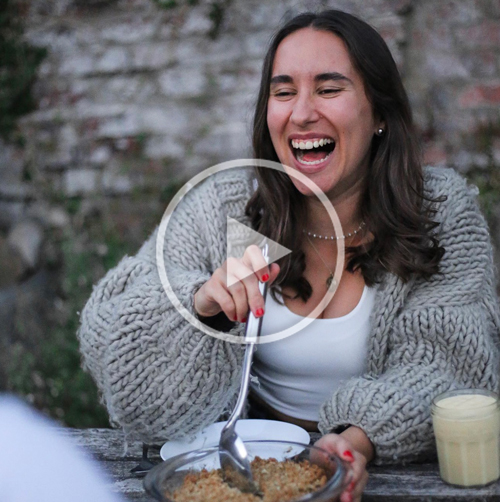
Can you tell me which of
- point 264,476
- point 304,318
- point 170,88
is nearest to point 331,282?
point 304,318

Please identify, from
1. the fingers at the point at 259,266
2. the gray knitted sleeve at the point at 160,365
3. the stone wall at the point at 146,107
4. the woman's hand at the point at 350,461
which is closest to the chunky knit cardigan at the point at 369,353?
the gray knitted sleeve at the point at 160,365

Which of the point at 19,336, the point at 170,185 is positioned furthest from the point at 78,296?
the point at 170,185

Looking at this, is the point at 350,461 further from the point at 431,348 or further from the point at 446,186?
the point at 446,186

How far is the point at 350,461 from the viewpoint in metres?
1.02

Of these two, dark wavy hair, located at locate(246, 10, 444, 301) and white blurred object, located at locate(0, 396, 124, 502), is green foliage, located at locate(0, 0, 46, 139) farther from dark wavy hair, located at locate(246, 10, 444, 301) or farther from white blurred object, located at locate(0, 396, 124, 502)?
white blurred object, located at locate(0, 396, 124, 502)

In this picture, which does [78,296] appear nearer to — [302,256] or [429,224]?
[302,256]

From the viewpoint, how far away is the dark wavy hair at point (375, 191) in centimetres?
148

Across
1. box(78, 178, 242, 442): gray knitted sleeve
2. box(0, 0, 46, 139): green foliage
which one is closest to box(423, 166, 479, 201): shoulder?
box(78, 178, 242, 442): gray knitted sleeve

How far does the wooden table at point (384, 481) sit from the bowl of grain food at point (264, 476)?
12 centimetres

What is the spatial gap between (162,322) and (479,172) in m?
1.73

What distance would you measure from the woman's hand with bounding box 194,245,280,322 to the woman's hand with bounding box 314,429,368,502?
23cm

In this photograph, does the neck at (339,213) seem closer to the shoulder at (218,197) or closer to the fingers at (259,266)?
the shoulder at (218,197)

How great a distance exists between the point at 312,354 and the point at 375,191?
1.34 ft

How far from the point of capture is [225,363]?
1317 mm
